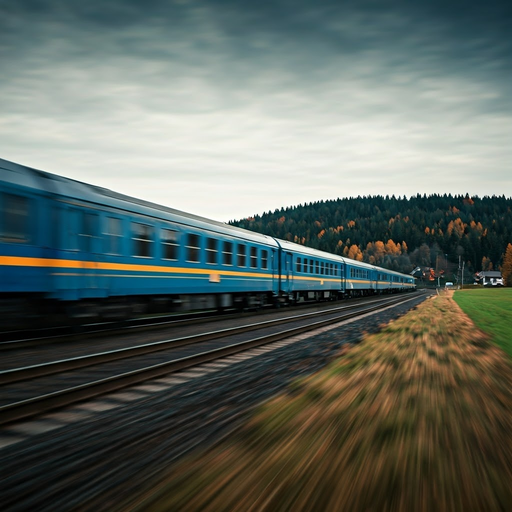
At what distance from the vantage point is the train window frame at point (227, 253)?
61.9ft

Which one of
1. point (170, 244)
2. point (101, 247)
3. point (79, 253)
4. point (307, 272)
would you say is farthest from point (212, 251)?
point (307, 272)

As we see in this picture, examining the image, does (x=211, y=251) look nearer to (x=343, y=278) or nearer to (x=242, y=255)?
(x=242, y=255)

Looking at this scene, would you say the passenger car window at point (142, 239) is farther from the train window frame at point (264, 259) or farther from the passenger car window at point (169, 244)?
the train window frame at point (264, 259)

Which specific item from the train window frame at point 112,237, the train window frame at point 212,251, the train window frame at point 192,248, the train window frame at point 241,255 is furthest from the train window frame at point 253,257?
the train window frame at point 112,237

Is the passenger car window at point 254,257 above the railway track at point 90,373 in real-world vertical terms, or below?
above

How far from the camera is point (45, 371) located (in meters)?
7.11

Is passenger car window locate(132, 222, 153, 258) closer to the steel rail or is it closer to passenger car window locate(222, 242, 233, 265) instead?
the steel rail

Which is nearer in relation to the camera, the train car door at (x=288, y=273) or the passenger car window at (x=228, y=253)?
the passenger car window at (x=228, y=253)

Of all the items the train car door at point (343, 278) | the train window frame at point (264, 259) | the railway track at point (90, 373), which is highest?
the train window frame at point (264, 259)

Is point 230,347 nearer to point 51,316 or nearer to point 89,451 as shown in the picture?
point 51,316

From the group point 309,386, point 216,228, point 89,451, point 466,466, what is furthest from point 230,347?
point 216,228

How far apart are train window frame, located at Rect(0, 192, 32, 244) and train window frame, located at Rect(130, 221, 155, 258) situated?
3.47 meters

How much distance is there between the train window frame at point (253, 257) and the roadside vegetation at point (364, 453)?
48.6 feet

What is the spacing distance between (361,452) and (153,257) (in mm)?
11636
